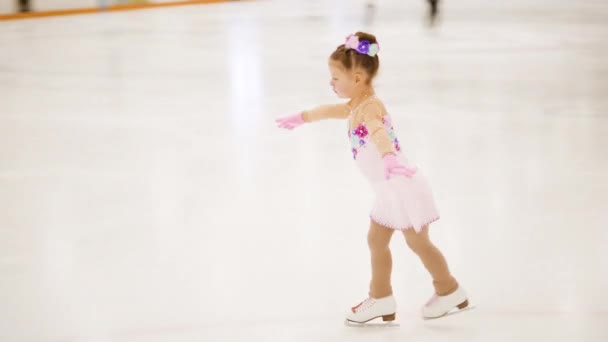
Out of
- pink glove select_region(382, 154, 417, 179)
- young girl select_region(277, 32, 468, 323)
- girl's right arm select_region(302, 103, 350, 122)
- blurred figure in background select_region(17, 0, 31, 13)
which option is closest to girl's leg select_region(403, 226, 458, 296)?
young girl select_region(277, 32, 468, 323)

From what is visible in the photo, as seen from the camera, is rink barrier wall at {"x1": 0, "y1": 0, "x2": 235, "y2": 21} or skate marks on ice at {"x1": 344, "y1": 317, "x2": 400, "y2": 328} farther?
rink barrier wall at {"x1": 0, "y1": 0, "x2": 235, "y2": 21}

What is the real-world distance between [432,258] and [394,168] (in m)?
0.37

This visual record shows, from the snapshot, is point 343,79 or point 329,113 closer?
point 343,79

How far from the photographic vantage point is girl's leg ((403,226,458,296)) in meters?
2.34

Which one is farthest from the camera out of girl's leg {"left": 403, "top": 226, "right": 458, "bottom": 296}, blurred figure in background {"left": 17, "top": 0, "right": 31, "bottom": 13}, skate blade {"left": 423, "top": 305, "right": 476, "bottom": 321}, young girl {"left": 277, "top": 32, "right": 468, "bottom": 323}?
blurred figure in background {"left": 17, "top": 0, "right": 31, "bottom": 13}

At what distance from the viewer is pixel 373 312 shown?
2.41m

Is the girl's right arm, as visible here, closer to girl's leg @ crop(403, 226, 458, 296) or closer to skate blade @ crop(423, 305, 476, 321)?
girl's leg @ crop(403, 226, 458, 296)

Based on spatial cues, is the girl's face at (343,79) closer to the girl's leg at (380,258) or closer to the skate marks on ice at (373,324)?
the girl's leg at (380,258)

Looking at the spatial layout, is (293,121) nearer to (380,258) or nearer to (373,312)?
(380,258)

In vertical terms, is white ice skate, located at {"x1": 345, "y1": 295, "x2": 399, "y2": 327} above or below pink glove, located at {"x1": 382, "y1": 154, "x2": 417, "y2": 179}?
below

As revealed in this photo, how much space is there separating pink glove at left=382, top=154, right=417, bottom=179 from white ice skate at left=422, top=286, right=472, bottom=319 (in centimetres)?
47

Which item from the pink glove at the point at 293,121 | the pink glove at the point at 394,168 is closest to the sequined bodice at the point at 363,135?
the pink glove at the point at 394,168

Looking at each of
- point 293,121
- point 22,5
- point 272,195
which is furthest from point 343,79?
point 22,5

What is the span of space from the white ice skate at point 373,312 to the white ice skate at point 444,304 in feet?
0.31
